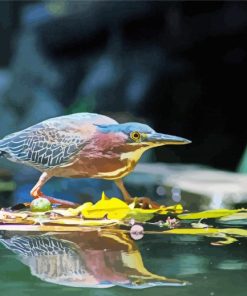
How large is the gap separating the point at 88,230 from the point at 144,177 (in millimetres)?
754

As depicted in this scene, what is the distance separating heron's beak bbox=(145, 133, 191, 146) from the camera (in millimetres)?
3453

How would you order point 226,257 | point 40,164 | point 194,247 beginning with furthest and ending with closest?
point 40,164 → point 194,247 → point 226,257


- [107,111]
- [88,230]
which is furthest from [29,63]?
[88,230]

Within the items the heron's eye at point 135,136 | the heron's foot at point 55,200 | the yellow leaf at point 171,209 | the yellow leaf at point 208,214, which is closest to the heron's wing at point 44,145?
the heron's foot at point 55,200

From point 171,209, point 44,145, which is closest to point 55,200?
point 44,145

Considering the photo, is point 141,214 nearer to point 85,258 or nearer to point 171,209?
point 171,209

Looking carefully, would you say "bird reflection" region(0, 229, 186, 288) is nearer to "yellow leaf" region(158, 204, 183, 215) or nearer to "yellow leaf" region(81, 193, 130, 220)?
"yellow leaf" region(81, 193, 130, 220)

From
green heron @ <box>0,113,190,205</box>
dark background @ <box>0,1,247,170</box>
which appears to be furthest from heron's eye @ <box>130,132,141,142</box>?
dark background @ <box>0,1,247,170</box>

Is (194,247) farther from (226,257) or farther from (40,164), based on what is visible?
(40,164)

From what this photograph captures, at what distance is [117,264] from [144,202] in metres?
1.09

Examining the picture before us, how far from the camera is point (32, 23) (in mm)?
3496

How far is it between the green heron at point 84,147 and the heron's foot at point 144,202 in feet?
0.11

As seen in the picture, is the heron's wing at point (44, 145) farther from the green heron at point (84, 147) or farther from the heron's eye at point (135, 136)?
the heron's eye at point (135, 136)

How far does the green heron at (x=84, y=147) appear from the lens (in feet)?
11.1
